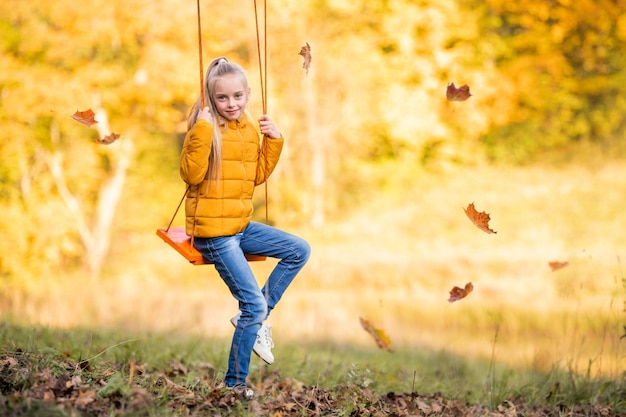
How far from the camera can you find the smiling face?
3621 millimetres

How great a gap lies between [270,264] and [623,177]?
6437 millimetres

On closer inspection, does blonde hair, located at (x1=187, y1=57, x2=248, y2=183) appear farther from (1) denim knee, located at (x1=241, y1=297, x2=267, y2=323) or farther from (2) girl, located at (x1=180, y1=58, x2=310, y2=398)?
(1) denim knee, located at (x1=241, y1=297, x2=267, y2=323)

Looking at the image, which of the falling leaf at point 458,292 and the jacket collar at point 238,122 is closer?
the jacket collar at point 238,122

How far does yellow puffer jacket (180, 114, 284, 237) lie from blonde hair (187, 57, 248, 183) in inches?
1.6

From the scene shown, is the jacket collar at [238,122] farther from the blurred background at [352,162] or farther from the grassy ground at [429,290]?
the blurred background at [352,162]

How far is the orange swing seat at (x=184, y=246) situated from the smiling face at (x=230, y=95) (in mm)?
580

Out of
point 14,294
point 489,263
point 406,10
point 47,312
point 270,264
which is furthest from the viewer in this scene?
point 406,10

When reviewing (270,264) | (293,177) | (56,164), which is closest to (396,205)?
(293,177)

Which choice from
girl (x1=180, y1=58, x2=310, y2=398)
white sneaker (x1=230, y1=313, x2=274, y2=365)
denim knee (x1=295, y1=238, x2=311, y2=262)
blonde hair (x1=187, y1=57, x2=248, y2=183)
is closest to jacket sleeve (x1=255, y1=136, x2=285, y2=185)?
girl (x1=180, y1=58, x2=310, y2=398)

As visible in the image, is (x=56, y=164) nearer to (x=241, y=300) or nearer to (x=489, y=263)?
(x=489, y=263)

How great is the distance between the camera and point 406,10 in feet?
50.6

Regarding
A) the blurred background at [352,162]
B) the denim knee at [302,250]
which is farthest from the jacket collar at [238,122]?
the blurred background at [352,162]

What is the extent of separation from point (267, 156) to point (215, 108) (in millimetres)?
346

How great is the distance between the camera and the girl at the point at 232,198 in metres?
3.60
